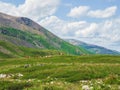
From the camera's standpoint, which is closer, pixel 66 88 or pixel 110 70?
pixel 66 88

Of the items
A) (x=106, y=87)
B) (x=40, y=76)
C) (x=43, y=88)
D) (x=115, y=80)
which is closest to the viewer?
(x=43, y=88)

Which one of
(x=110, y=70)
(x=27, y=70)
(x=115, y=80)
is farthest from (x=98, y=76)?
(x=27, y=70)

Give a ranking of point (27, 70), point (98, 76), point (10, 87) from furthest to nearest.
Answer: point (27, 70) < point (98, 76) < point (10, 87)

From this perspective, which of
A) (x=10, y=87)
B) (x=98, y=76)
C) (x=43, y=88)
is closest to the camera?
(x=43, y=88)

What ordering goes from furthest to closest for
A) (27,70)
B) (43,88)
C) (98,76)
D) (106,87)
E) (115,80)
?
(27,70) → (98,76) → (115,80) → (106,87) → (43,88)

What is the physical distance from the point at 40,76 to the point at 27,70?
34.1 feet

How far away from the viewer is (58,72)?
5494 cm

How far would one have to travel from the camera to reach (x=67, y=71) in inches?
2153

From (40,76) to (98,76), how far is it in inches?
374

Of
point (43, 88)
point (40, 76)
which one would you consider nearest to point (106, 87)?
point (43, 88)

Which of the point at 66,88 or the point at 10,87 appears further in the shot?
the point at 10,87

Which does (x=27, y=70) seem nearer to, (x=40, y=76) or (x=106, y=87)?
(x=40, y=76)

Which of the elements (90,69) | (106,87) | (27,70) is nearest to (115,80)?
(106,87)

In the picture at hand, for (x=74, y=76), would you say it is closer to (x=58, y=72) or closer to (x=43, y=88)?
(x=58, y=72)
